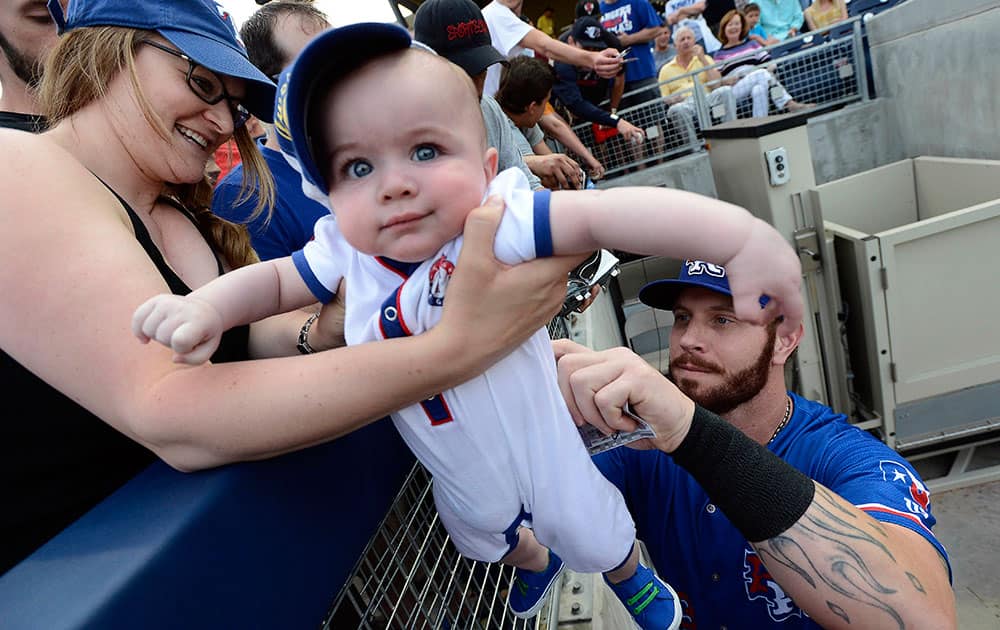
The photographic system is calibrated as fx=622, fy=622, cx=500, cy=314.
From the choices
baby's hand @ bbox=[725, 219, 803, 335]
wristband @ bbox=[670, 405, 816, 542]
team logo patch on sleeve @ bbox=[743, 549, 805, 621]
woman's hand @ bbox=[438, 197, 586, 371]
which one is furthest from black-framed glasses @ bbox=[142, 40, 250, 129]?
team logo patch on sleeve @ bbox=[743, 549, 805, 621]

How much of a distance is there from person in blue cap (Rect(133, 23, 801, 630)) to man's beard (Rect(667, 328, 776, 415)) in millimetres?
1284

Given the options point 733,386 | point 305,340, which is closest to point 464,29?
point 733,386

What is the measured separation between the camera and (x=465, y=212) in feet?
3.19

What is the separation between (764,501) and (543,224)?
0.83m

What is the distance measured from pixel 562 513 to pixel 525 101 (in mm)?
3384

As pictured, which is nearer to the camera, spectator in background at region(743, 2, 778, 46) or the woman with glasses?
the woman with glasses

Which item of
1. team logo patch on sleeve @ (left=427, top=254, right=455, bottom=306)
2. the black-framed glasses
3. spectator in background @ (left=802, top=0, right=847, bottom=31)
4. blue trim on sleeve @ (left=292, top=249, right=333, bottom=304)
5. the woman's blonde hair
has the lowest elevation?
spectator in background @ (left=802, top=0, right=847, bottom=31)

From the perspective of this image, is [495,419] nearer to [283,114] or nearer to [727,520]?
[283,114]

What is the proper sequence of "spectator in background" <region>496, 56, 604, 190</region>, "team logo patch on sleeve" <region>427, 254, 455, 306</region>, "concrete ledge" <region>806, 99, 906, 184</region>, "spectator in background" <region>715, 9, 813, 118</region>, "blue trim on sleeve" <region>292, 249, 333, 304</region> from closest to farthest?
"team logo patch on sleeve" <region>427, 254, 455, 306</region>
"blue trim on sleeve" <region>292, 249, 333, 304</region>
"spectator in background" <region>496, 56, 604, 190</region>
"spectator in background" <region>715, 9, 813, 118</region>
"concrete ledge" <region>806, 99, 906, 184</region>

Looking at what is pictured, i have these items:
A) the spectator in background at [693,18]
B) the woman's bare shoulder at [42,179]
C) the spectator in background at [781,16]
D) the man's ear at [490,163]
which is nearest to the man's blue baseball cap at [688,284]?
the man's ear at [490,163]

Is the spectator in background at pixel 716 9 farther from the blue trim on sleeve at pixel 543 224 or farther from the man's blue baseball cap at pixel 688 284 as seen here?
the blue trim on sleeve at pixel 543 224

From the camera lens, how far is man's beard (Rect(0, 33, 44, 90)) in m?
1.48

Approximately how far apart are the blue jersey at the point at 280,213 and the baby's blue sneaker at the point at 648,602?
4.35 feet

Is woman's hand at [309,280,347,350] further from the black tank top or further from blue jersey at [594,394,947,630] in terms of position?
blue jersey at [594,394,947,630]
